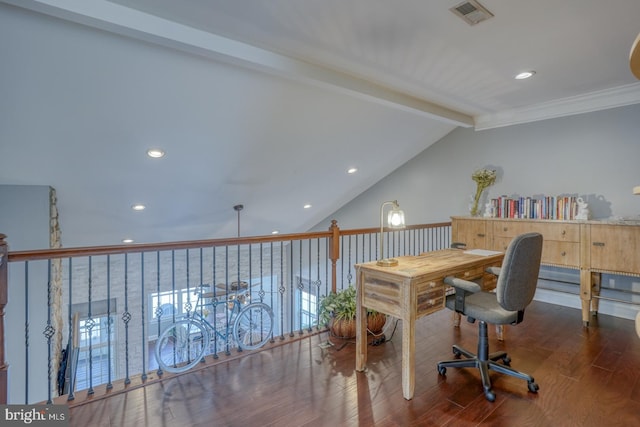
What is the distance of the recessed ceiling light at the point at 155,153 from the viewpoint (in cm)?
354

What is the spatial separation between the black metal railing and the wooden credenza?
96cm

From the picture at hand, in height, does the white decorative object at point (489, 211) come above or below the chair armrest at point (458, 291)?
above

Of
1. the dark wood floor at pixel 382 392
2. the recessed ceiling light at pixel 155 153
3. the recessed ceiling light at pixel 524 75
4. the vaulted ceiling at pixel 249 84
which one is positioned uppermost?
the recessed ceiling light at pixel 524 75

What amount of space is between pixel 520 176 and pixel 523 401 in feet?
10.9

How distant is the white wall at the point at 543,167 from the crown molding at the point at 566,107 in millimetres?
80

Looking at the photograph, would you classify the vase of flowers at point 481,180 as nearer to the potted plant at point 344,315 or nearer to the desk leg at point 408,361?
the potted plant at point 344,315

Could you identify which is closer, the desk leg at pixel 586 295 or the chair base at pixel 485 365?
the chair base at pixel 485 365

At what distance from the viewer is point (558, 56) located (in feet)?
9.66

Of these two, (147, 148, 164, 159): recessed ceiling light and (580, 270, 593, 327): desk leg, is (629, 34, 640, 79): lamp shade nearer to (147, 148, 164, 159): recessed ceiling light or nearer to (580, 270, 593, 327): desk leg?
(580, 270, 593, 327): desk leg

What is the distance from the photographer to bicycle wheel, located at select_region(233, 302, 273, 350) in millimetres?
2971

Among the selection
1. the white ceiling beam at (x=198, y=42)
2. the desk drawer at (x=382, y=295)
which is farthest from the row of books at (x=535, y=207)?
the desk drawer at (x=382, y=295)

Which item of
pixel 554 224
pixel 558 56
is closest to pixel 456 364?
pixel 554 224

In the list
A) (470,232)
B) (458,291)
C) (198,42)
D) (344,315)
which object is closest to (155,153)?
(198,42)

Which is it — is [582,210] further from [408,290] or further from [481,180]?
[408,290]
